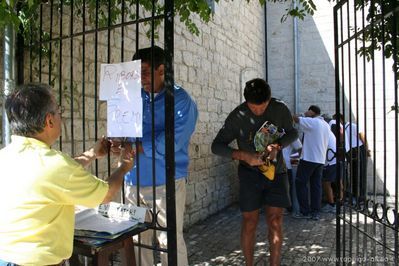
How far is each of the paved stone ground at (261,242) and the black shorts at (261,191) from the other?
3.41 feet

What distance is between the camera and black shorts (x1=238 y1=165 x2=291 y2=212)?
3.12 m

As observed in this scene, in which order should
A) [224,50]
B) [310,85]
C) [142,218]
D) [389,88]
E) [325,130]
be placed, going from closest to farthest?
[142,218], [325,130], [224,50], [389,88], [310,85]

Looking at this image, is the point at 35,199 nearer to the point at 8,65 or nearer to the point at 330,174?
the point at 8,65

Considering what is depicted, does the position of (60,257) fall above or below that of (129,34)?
below

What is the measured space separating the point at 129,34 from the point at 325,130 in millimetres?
3419

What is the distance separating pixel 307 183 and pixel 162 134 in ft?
14.0

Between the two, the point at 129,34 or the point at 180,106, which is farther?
the point at 129,34

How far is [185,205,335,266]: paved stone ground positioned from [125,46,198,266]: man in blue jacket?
168 centimetres

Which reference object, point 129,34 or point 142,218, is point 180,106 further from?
point 129,34

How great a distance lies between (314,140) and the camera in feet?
19.4

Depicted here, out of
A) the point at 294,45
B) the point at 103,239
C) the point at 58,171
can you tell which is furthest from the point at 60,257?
the point at 294,45

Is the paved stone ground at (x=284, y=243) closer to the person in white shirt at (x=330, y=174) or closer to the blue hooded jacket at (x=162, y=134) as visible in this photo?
the person in white shirt at (x=330, y=174)

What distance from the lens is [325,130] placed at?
6.02m

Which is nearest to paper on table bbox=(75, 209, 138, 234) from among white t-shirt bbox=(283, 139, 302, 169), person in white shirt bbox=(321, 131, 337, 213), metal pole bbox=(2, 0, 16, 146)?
metal pole bbox=(2, 0, 16, 146)
